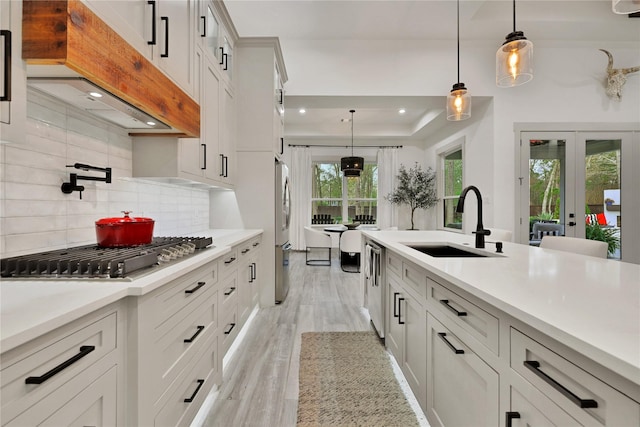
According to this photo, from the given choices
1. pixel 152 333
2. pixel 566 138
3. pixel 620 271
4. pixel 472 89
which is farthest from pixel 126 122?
pixel 566 138

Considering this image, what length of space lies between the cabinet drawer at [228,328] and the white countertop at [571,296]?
1.33 metres

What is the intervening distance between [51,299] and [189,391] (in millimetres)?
877

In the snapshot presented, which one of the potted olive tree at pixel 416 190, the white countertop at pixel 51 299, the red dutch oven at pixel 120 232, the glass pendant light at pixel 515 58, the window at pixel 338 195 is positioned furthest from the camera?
the window at pixel 338 195

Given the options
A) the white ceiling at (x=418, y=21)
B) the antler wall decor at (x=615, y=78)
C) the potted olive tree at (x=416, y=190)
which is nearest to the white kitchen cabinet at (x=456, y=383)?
the white ceiling at (x=418, y=21)

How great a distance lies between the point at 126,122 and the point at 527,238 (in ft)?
16.1

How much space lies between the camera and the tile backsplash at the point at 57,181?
1221mm

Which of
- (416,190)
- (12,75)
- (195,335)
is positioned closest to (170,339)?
(195,335)

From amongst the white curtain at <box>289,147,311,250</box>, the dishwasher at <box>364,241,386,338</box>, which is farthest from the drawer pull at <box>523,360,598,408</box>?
the white curtain at <box>289,147,311,250</box>

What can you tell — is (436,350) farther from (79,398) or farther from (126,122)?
(126,122)

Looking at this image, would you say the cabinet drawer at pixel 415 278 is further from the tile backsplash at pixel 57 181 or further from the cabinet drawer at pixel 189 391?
the tile backsplash at pixel 57 181

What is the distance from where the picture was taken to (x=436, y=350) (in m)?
1.34

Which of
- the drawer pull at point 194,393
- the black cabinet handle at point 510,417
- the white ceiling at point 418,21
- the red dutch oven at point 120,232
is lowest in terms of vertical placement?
the drawer pull at point 194,393

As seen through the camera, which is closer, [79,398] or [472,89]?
[79,398]

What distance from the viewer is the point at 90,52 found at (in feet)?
3.44
